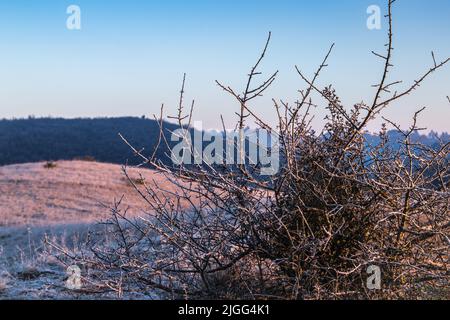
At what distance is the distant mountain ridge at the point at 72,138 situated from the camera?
68.2 m

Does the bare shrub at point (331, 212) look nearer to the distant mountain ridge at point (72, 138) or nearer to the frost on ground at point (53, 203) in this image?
the frost on ground at point (53, 203)

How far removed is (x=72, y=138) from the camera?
8050 centimetres

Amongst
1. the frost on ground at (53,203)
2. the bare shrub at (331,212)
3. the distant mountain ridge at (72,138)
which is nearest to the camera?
the bare shrub at (331,212)

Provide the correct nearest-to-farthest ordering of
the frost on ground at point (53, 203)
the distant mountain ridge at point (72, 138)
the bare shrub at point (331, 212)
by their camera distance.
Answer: the bare shrub at point (331, 212)
the frost on ground at point (53, 203)
the distant mountain ridge at point (72, 138)

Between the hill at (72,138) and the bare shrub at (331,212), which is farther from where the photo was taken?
the hill at (72,138)

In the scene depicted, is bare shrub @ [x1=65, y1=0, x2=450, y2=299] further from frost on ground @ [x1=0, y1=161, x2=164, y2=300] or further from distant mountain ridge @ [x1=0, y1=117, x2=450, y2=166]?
distant mountain ridge @ [x1=0, y1=117, x2=450, y2=166]

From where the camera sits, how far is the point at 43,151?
7162 centimetres

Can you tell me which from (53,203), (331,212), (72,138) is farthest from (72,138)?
(331,212)

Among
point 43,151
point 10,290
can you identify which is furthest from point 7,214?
point 43,151

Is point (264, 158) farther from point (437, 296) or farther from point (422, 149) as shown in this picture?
point (437, 296)

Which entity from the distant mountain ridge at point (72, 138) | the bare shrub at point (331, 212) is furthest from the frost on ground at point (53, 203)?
the distant mountain ridge at point (72, 138)

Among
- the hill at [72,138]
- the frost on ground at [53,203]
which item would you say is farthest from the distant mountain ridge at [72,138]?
the frost on ground at [53,203]

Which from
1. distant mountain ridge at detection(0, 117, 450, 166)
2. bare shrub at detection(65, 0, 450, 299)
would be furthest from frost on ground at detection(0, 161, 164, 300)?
distant mountain ridge at detection(0, 117, 450, 166)

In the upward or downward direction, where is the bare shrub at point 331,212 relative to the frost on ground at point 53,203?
upward
